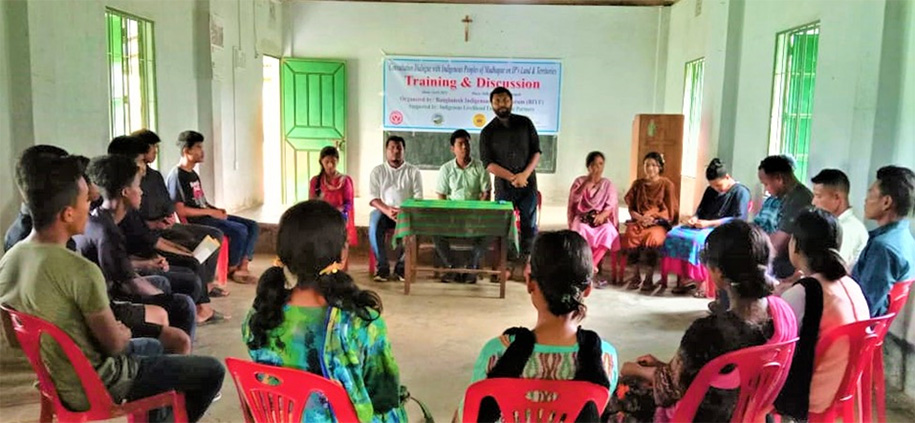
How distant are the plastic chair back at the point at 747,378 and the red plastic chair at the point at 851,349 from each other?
26 cm

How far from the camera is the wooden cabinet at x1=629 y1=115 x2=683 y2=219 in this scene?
6594 mm

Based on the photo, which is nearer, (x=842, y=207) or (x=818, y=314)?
(x=818, y=314)

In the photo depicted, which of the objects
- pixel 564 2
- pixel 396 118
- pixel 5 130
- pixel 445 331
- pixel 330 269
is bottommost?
pixel 445 331

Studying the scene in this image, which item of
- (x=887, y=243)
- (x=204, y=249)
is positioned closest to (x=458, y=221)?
(x=204, y=249)

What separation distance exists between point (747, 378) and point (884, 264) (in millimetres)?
1318

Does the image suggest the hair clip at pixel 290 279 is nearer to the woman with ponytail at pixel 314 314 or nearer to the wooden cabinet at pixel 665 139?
the woman with ponytail at pixel 314 314

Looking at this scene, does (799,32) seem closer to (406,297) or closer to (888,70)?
(888,70)

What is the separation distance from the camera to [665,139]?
6633 millimetres

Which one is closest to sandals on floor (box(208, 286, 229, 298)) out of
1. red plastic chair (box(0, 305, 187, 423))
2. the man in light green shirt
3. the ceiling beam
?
the man in light green shirt

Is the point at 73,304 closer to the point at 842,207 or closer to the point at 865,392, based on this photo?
the point at 865,392

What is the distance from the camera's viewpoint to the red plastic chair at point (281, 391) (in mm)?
1569

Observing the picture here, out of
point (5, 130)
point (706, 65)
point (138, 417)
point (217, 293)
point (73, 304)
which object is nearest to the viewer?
point (73, 304)

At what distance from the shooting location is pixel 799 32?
4.93 meters

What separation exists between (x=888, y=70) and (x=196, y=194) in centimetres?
424
